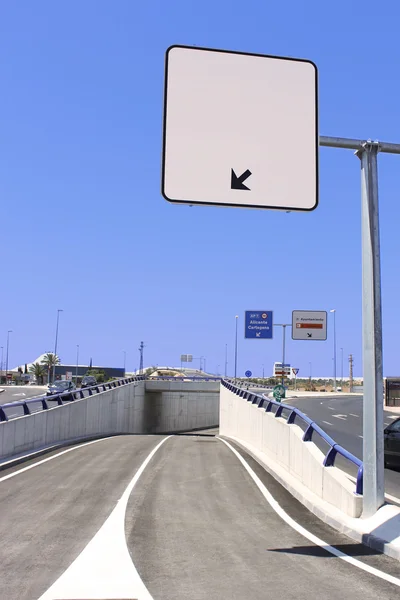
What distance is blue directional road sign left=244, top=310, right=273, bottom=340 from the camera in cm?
4647

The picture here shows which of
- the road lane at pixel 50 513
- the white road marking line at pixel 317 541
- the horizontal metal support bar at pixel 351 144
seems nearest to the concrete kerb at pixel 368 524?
the white road marking line at pixel 317 541

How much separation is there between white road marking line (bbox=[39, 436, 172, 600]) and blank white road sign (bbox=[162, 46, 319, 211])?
371 cm

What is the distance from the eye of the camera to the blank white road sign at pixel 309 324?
32.4m

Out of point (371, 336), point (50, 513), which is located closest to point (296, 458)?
point (371, 336)

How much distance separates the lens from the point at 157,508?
998 cm

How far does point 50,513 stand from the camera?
374 inches

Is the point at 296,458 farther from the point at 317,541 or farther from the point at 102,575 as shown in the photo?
the point at 102,575

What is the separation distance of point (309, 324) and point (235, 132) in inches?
1077

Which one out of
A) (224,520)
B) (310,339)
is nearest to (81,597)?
(224,520)

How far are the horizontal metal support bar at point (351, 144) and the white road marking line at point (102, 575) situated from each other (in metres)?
5.37

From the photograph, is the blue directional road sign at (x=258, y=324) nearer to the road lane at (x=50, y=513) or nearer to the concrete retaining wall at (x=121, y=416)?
the concrete retaining wall at (x=121, y=416)

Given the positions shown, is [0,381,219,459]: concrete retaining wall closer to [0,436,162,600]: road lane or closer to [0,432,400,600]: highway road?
[0,436,162,600]: road lane

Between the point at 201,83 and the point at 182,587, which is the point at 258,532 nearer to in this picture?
the point at 182,587

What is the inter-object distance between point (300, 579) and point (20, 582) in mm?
2754
